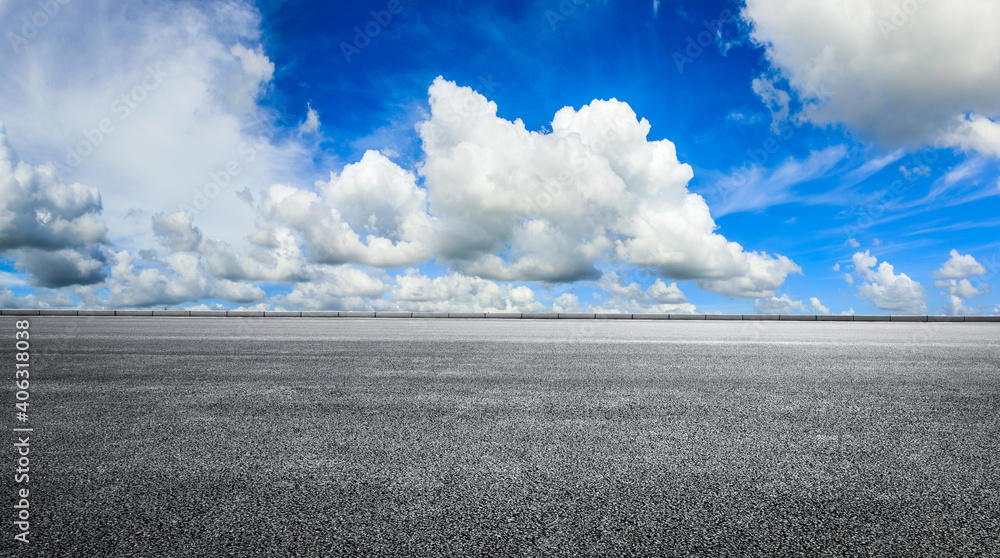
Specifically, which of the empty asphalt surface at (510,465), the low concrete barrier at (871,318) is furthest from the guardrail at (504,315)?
the empty asphalt surface at (510,465)

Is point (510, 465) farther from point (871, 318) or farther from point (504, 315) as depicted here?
point (871, 318)

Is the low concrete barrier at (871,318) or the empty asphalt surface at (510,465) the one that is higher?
the low concrete barrier at (871,318)

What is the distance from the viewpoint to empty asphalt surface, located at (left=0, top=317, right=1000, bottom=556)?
2088 millimetres

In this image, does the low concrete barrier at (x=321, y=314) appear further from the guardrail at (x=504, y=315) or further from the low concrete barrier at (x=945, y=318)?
the low concrete barrier at (x=945, y=318)

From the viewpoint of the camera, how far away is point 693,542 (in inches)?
80.0

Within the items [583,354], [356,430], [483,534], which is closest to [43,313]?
[583,354]

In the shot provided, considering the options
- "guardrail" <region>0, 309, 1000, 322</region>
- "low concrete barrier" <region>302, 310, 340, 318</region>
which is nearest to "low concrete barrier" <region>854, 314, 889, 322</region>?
"guardrail" <region>0, 309, 1000, 322</region>

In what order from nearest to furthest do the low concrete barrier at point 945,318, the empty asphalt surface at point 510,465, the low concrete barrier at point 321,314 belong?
1. the empty asphalt surface at point 510,465
2. the low concrete barrier at point 945,318
3. the low concrete barrier at point 321,314

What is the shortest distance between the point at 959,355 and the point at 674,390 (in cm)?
685

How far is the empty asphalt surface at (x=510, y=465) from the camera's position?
2.09m

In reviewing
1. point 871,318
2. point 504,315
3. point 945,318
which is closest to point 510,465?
point 504,315

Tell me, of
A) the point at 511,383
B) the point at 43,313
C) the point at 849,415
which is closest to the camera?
the point at 849,415

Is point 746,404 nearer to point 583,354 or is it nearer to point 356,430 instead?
point 356,430

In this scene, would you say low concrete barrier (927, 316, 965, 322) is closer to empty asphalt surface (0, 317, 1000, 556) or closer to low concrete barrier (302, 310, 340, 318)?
empty asphalt surface (0, 317, 1000, 556)
